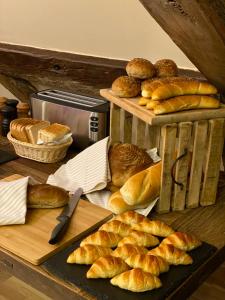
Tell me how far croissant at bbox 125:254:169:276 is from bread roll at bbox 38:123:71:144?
0.64m

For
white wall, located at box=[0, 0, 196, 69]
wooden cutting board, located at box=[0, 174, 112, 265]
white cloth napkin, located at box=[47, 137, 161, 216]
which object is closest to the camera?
wooden cutting board, located at box=[0, 174, 112, 265]

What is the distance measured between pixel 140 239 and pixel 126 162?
0.33 meters

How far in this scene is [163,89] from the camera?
3.66 ft

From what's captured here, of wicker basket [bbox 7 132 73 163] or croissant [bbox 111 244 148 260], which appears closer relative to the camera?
croissant [bbox 111 244 148 260]

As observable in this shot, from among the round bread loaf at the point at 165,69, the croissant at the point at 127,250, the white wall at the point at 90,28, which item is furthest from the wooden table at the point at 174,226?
the white wall at the point at 90,28

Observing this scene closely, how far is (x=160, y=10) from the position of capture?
110 centimetres

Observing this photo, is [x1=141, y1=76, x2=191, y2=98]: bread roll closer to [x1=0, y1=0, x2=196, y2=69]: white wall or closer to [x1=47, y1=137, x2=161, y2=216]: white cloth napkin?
[x1=47, y1=137, x2=161, y2=216]: white cloth napkin

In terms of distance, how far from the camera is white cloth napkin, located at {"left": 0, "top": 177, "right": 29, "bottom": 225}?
3.37 ft

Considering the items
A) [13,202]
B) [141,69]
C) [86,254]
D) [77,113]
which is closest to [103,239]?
[86,254]

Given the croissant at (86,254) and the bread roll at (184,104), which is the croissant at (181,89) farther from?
the croissant at (86,254)

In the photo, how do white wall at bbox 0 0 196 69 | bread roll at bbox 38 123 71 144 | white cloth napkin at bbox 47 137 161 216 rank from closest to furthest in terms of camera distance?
white cloth napkin at bbox 47 137 161 216 < bread roll at bbox 38 123 71 144 < white wall at bbox 0 0 196 69

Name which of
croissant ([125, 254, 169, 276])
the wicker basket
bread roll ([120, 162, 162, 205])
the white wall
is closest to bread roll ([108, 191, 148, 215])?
bread roll ([120, 162, 162, 205])

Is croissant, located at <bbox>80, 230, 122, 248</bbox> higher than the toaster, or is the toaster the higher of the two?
the toaster

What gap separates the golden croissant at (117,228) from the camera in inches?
38.8
